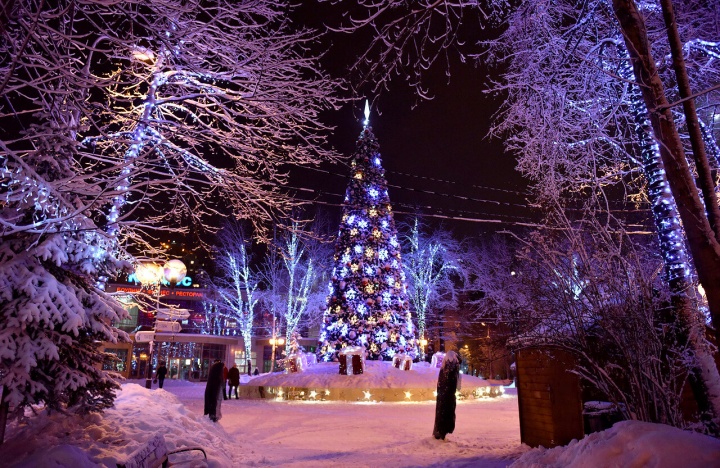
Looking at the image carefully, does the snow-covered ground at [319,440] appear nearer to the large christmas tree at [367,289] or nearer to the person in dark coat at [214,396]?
the person in dark coat at [214,396]

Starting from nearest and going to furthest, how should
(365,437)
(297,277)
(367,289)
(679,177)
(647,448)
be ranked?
1. (647,448)
2. (679,177)
3. (365,437)
4. (367,289)
5. (297,277)

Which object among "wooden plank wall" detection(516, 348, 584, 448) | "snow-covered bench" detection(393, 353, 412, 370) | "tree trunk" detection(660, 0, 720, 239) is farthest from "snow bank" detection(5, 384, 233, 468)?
"snow-covered bench" detection(393, 353, 412, 370)

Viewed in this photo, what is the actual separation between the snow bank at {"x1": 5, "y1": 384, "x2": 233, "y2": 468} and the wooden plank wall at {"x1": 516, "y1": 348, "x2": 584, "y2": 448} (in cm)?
576

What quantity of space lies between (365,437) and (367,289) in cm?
1522

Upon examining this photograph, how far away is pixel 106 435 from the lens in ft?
21.6

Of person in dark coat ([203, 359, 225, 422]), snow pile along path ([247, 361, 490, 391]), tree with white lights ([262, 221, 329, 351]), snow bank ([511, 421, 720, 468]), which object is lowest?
snow pile along path ([247, 361, 490, 391])

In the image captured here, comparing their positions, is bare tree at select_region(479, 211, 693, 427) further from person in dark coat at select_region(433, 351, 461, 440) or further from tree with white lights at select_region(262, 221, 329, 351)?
tree with white lights at select_region(262, 221, 329, 351)

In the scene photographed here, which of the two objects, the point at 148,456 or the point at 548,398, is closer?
the point at 148,456

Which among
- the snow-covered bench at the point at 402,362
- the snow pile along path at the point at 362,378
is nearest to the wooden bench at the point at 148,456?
the snow pile along path at the point at 362,378

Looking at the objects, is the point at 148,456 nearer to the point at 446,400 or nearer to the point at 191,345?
the point at 446,400

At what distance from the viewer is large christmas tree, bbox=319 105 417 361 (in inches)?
1037

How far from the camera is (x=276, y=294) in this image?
41719mm

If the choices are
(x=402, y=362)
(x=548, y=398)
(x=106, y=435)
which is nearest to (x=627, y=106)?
(x=548, y=398)

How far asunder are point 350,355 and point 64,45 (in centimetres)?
1886
